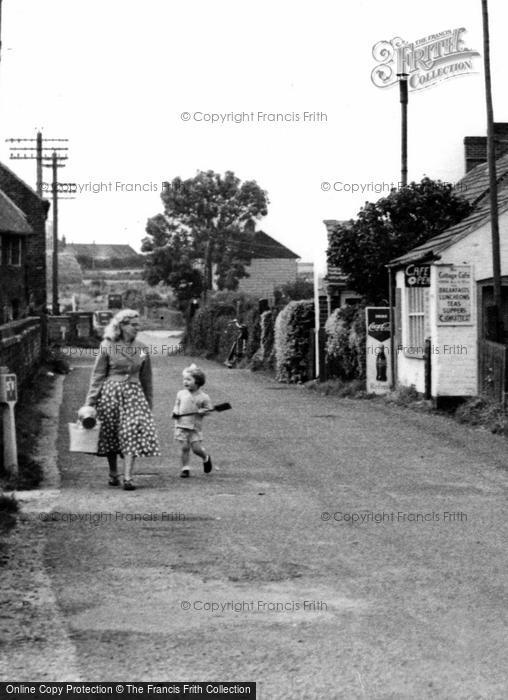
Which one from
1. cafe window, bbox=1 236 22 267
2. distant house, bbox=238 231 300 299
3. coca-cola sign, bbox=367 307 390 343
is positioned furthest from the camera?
distant house, bbox=238 231 300 299

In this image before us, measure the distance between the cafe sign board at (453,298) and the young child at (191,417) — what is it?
338 inches

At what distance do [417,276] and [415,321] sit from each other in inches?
98.6

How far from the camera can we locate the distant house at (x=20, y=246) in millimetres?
55500

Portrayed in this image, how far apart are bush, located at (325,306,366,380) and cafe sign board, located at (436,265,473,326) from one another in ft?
16.4

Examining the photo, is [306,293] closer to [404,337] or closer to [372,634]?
[404,337]

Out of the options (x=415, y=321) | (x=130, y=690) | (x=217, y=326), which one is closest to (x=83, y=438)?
(x=130, y=690)

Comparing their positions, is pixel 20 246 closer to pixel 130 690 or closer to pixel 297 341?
pixel 297 341

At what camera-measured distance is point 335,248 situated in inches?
1072

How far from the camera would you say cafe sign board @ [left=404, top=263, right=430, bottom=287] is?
20562mm

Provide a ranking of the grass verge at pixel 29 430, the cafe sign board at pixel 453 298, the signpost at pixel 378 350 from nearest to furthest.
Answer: the grass verge at pixel 29 430 < the cafe sign board at pixel 453 298 < the signpost at pixel 378 350

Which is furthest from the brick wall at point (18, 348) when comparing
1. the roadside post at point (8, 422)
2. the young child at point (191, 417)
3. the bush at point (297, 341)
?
the bush at point (297, 341)

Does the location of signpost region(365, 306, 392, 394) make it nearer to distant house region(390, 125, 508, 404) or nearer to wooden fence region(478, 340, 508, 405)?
distant house region(390, 125, 508, 404)

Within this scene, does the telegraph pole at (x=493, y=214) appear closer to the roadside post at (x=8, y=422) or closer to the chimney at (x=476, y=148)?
the roadside post at (x=8, y=422)

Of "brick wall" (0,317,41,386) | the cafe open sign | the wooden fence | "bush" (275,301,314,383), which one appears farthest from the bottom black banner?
"bush" (275,301,314,383)
